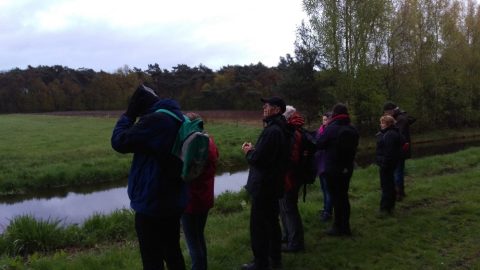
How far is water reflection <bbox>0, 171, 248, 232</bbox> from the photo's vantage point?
13.0m

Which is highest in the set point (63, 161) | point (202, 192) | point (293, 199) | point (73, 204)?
point (202, 192)

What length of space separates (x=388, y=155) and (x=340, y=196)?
1.68 metres

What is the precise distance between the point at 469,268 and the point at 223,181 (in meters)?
12.6

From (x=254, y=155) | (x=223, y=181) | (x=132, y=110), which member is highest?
(x=132, y=110)

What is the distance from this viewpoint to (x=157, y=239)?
4082mm

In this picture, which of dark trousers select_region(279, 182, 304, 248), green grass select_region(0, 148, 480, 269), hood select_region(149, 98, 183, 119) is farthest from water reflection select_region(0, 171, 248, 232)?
hood select_region(149, 98, 183, 119)

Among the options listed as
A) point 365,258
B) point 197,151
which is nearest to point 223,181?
point 365,258

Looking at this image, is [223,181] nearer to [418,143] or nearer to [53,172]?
[53,172]

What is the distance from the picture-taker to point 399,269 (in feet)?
18.5

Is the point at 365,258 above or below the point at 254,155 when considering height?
below

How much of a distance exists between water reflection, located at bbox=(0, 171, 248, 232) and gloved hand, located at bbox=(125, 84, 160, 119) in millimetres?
8742

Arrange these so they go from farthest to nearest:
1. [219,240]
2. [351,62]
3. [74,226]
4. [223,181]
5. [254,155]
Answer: [351,62], [223,181], [74,226], [219,240], [254,155]

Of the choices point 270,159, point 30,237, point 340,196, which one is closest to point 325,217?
point 340,196

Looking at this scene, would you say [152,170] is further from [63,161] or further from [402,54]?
[402,54]
